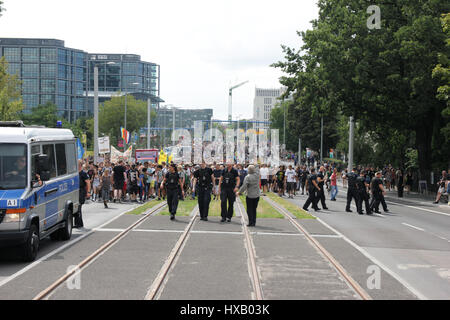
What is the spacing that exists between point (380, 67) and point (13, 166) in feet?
93.6

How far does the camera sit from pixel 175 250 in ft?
37.9

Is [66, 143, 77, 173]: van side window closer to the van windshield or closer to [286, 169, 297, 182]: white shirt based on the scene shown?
the van windshield

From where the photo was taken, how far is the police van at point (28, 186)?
9961mm

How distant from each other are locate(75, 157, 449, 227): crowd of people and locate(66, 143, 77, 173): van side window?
6.17ft

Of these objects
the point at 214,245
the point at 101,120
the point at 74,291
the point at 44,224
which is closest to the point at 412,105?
the point at 214,245

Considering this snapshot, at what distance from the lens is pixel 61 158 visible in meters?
12.8

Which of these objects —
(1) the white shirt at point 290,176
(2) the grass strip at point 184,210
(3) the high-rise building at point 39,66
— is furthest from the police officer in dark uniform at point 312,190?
(3) the high-rise building at point 39,66

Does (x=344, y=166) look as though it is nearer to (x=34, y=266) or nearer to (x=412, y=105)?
(x=412, y=105)

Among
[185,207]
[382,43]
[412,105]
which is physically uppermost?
[382,43]

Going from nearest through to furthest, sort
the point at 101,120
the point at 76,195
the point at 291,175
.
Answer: the point at 76,195
the point at 291,175
the point at 101,120

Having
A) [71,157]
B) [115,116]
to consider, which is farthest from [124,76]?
[71,157]

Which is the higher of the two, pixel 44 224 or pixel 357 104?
pixel 357 104

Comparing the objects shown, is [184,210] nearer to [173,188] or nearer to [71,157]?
[173,188]

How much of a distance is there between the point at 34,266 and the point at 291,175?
22817 mm
